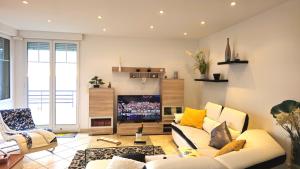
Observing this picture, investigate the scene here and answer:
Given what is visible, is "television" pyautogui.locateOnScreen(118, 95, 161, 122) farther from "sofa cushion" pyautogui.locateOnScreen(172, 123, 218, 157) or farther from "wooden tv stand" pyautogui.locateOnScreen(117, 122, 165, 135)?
"sofa cushion" pyautogui.locateOnScreen(172, 123, 218, 157)

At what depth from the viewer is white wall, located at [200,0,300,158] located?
9.62 ft

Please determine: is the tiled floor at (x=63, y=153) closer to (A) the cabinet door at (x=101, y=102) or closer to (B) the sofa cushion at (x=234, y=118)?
(A) the cabinet door at (x=101, y=102)

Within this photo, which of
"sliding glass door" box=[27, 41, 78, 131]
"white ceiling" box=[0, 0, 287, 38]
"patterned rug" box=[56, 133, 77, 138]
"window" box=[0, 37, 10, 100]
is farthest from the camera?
"sliding glass door" box=[27, 41, 78, 131]

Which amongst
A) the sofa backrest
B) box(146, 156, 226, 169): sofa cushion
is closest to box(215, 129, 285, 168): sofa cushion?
box(146, 156, 226, 169): sofa cushion

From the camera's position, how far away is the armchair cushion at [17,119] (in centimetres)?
405

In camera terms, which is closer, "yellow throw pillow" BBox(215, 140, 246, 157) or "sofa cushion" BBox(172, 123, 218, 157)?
"yellow throw pillow" BBox(215, 140, 246, 157)

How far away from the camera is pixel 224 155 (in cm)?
212

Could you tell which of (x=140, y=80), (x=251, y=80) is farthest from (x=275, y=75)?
(x=140, y=80)

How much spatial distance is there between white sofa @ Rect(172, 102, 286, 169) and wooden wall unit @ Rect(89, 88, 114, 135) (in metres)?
1.83

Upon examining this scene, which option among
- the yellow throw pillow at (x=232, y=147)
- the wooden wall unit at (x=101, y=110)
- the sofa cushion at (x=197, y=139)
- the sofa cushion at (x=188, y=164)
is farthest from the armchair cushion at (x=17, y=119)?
the yellow throw pillow at (x=232, y=147)

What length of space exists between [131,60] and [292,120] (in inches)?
169

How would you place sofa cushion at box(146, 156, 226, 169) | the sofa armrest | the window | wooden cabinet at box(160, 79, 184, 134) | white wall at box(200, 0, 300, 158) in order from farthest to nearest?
wooden cabinet at box(160, 79, 184, 134) → the window → white wall at box(200, 0, 300, 158) → the sofa armrest → sofa cushion at box(146, 156, 226, 169)

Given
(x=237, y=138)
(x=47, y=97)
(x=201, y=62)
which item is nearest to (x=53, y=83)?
(x=47, y=97)

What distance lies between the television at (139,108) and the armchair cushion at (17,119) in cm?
214
